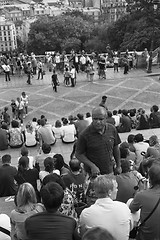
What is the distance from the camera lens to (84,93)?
65.5 feet

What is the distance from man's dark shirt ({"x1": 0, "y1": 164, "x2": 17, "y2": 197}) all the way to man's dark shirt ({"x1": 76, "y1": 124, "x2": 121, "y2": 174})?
7.56ft

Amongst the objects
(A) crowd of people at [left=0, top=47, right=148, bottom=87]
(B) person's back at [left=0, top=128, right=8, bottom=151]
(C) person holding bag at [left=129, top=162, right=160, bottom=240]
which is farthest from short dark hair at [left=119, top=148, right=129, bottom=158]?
(A) crowd of people at [left=0, top=47, right=148, bottom=87]

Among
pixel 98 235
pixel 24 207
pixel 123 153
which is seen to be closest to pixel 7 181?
pixel 123 153

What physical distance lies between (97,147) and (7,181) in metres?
2.61

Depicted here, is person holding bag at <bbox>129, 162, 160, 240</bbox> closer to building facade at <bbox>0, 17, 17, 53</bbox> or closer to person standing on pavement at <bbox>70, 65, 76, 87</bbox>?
person standing on pavement at <bbox>70, 65, 76, 87</bbox>

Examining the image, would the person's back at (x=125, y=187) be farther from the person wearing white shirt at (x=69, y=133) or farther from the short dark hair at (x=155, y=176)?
the person wearing white shirt at (x=69, y=133)

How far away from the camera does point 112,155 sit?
584 centimetres

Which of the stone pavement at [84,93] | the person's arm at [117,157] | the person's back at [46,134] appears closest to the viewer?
the person's arm at [117,157]

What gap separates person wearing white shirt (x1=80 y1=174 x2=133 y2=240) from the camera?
4133 millimetres

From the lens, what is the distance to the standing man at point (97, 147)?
549 centimetres

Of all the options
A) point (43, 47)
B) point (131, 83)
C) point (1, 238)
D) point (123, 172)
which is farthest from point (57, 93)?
point (43, 47)

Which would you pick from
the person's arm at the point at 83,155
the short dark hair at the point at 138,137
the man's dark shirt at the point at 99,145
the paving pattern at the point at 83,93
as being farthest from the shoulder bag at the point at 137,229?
the paving pattern at the point at 83,93

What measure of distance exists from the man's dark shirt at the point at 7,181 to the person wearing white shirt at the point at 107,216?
3.44 m

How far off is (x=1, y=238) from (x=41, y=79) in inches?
704
